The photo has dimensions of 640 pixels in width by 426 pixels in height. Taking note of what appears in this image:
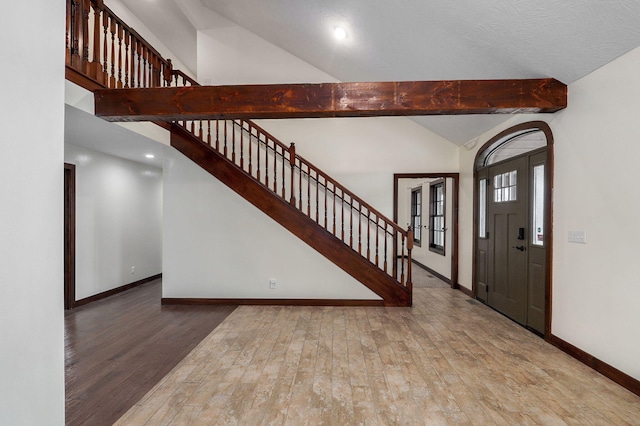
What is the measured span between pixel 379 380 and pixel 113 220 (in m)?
4.98

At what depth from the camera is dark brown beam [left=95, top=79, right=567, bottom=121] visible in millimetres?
2979

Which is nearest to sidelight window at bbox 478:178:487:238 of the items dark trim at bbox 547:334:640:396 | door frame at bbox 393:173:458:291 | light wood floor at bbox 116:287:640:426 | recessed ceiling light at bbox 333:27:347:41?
door frame at bbox 393:173:458:291

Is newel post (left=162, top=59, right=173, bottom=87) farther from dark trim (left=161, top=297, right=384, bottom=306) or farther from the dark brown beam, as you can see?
dark trim (left=161, top=297, right=384, bottom=306)

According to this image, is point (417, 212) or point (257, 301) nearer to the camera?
point (257, 301)

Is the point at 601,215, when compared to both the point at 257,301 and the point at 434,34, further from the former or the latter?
the point at 257,301

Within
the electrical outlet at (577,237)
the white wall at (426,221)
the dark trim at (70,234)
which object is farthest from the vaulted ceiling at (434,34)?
the dark trim at (70,234)

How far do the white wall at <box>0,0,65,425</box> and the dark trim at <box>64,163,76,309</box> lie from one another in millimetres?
4105

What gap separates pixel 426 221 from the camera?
8.46m

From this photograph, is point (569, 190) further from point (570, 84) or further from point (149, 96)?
point (149, 96)

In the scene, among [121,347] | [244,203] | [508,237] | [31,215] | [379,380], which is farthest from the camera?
[244,203]

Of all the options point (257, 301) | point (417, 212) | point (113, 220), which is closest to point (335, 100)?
point (257, 301)

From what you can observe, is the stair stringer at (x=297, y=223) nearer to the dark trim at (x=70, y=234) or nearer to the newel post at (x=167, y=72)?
the newel post at (x=167, y=72)

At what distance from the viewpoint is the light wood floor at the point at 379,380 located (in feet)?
7.15

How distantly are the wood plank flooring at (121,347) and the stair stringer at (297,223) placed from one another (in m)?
1.53
